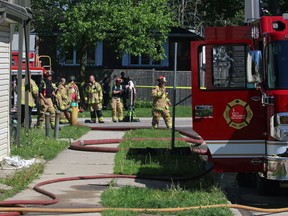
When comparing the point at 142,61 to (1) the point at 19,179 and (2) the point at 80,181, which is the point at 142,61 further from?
(1) the point at 19,179

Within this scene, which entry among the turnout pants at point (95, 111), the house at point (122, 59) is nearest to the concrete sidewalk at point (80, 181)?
the turnout pants at point (95, 111)

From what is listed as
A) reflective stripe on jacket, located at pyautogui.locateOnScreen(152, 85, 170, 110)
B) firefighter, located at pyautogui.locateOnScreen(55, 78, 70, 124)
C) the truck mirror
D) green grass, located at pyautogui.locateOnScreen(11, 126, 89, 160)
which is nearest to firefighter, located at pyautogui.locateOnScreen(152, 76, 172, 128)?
reflective stripe on jacket, located at pyautogui.locateOnScreen(152, 85, 170, 110)

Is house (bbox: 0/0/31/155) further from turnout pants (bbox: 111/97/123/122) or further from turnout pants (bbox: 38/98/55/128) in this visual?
turnout pants (bbox: 111/97/123/122)

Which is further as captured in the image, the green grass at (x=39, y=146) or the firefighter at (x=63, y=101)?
the firefighter at (x=63, y=101)

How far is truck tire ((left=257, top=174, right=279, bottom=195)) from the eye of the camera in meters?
9.28

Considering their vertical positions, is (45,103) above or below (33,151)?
above

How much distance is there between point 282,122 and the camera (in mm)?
8078

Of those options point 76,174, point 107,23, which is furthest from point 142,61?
point 76,174

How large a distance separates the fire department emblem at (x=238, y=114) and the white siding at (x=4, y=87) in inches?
192

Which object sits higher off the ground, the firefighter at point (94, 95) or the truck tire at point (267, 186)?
the firefighter at point (94, 95)

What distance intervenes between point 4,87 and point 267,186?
18.5ft

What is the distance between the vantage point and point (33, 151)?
12.6m

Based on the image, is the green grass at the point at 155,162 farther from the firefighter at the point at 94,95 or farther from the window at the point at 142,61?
the window at the point at 142,61

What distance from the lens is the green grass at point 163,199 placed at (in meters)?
7.58
